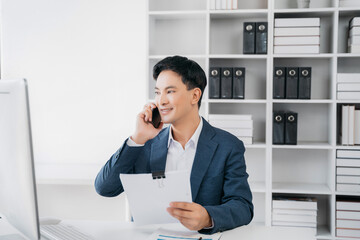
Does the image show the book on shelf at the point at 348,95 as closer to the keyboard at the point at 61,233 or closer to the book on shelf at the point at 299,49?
the book on shelf at the point at 299,49

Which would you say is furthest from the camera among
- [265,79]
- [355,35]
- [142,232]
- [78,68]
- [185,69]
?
[78,68]

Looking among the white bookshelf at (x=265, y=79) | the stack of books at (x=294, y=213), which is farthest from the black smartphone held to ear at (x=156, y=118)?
the stack of books at (x=294, y=213)

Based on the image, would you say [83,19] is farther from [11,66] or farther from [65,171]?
[65,171]

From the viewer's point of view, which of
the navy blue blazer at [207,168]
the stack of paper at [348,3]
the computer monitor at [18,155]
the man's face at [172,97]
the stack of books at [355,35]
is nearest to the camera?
the computer monitor at [18,155]

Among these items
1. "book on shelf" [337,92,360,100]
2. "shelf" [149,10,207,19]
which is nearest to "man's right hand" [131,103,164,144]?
"shelf" [149,10,207,19]

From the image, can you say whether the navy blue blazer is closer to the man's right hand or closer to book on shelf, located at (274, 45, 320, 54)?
the man's right hand

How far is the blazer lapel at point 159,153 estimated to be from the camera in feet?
5.79

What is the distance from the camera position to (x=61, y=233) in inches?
54.7

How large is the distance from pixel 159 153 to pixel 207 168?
9.1 inches

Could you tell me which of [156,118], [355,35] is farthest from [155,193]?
[355,35]

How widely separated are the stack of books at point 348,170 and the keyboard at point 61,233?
208cm

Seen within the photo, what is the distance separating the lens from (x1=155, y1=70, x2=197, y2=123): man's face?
1.75 meters

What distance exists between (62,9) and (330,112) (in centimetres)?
233

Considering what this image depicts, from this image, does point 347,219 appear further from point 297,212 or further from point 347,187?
point 297,212
